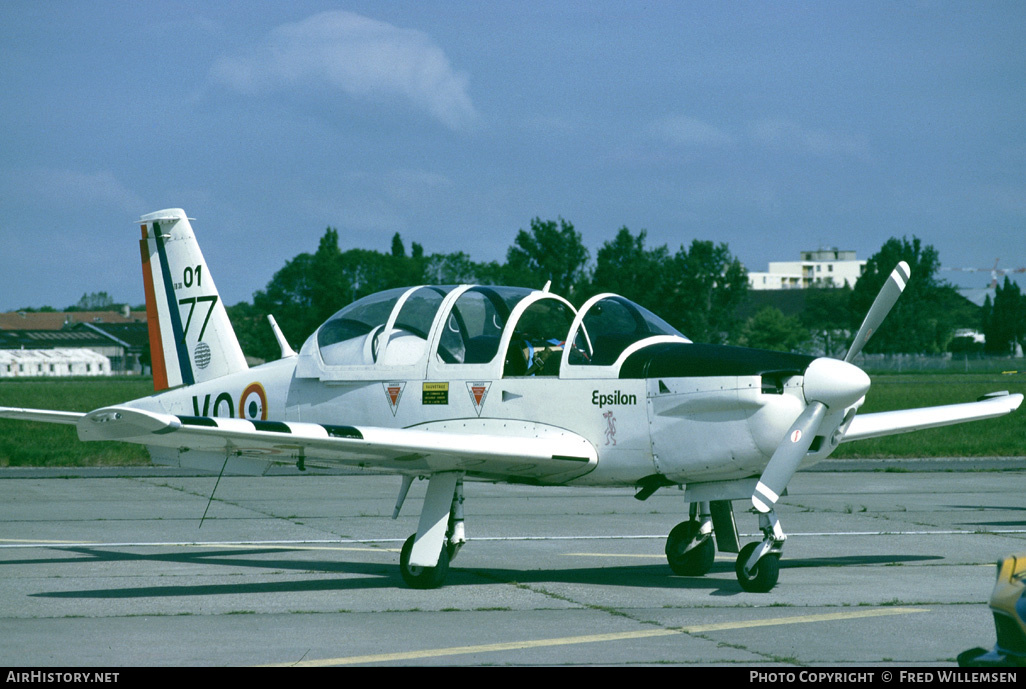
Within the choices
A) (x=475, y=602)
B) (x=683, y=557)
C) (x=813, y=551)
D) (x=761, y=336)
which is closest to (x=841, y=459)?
(x=813, y=551)

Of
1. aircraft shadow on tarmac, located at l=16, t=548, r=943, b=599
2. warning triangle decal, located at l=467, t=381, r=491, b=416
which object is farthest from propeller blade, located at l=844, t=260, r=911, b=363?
warning triangle decal, located at l=467, t=381, r=491, b=416

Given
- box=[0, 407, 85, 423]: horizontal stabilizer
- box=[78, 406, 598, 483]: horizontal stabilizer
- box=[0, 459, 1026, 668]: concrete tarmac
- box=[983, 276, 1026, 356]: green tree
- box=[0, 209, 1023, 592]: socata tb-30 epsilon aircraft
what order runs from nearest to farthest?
1. box=[0, 459, 1026, 668]: concrete tarmac
2. box=[78, 406, 598, 483]: horizontal stabilizer
3. box=[0, 209, 1023, 592]: socata tb-30 epsilon aircraft
4. box=[0, 407, 85, 423]: horizontal stabilizer
5. box=[983, 276, 1026, 356]: green tree

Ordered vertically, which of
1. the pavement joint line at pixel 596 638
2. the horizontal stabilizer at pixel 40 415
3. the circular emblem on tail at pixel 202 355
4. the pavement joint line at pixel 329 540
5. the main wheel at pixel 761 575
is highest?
the circular emblem on tail at pixel 202 355

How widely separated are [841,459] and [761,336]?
282 feet

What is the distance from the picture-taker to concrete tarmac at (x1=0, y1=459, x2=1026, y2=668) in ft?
22.5

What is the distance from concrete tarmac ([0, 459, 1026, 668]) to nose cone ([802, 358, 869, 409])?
149 centimetres

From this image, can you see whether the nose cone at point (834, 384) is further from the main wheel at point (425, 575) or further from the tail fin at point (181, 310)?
the tail fin at point (181, 310)

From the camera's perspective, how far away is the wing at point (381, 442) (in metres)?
7.94

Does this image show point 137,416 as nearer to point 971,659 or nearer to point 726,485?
point 726,485

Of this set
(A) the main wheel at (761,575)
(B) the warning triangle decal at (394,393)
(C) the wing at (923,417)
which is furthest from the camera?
(C) the wing at (923,417)

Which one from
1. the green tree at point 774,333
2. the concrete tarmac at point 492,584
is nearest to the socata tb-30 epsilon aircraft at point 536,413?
the concrete tarmac at point 492,584

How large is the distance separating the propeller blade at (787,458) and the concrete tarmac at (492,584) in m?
0.78

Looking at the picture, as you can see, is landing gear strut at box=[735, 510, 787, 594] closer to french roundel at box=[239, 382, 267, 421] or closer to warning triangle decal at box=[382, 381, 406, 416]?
warning triangle decal at box=[382, 381, 406, 416]

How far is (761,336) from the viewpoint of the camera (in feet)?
356
